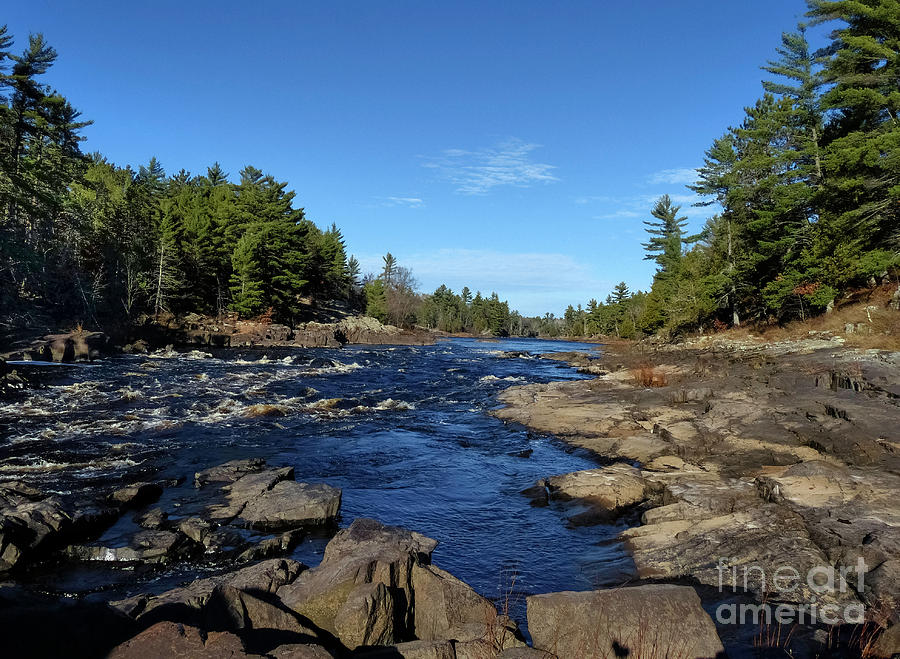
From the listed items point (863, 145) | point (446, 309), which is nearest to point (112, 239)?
point (863, 145)

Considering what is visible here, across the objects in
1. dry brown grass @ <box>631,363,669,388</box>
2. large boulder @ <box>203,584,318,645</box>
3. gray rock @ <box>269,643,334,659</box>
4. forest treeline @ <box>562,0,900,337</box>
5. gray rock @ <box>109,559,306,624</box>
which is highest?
forest treeline @ <box>562,0,900,337</box>

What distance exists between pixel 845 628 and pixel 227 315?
63.8m

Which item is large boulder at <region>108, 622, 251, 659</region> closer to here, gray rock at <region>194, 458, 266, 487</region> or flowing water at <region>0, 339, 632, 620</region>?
flowing water at <region>0, 339, 632, 620</region>

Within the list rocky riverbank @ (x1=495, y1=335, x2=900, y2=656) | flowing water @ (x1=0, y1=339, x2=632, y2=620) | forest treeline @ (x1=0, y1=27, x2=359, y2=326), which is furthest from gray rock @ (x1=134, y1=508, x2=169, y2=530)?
forest treeline @ (x1=0, y1=27, x2=359, y2=326)

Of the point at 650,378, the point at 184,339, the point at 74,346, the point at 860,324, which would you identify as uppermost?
the point at 860,324

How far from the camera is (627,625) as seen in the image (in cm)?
500

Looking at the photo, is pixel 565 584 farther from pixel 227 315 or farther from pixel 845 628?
pixel 227 315

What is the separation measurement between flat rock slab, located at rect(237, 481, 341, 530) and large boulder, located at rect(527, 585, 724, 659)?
574 cm

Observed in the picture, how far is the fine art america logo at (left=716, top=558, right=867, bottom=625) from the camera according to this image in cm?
588

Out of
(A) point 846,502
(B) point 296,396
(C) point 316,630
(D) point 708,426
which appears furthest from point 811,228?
A: (C) point 316,630

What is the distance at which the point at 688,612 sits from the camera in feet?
16.6

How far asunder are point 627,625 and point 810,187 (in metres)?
40.8

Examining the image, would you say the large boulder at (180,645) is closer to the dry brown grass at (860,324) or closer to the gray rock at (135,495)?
the gray rock at (135,495)

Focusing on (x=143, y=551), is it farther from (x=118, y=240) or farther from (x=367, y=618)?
(x=118, y=240)
